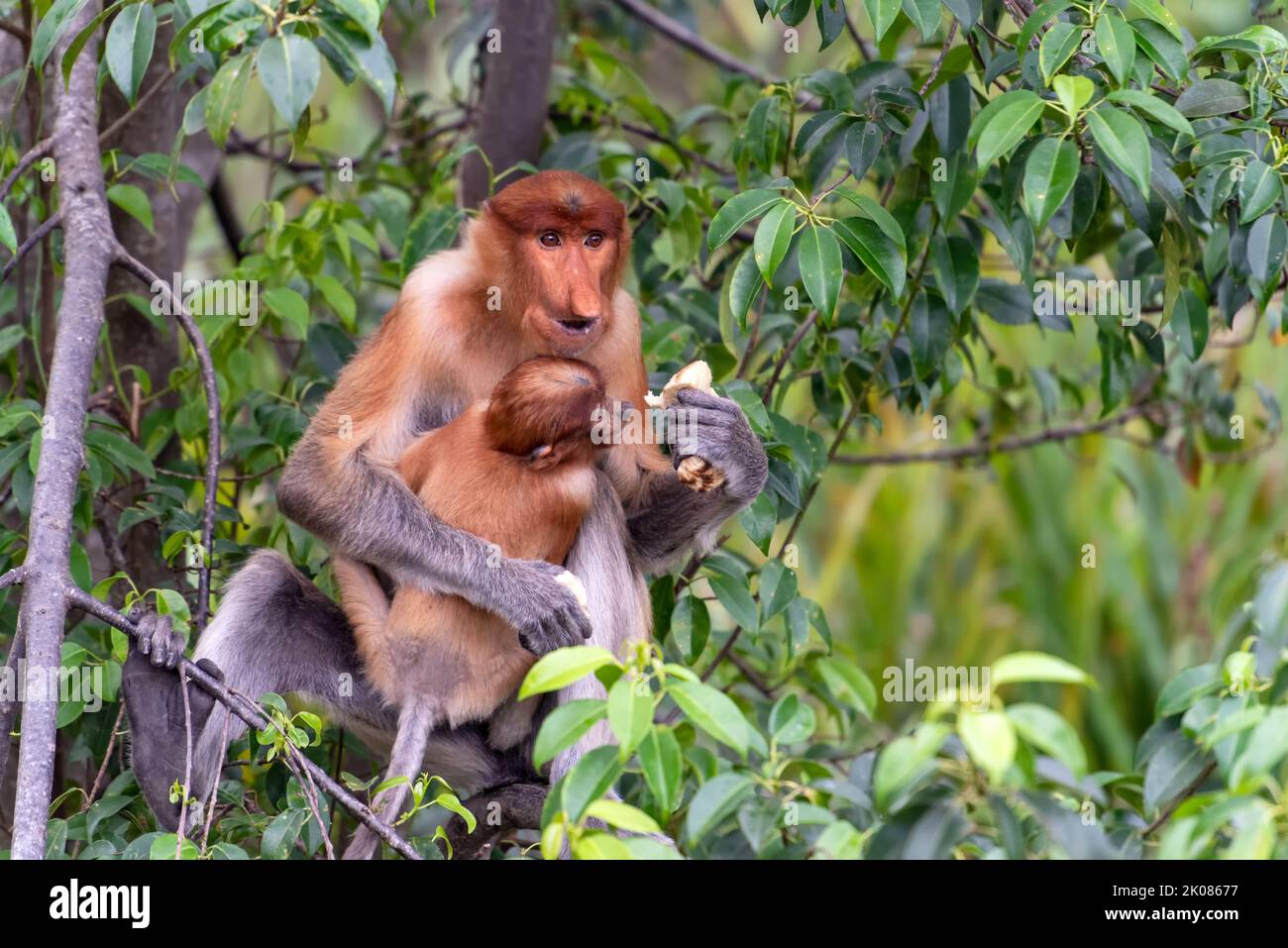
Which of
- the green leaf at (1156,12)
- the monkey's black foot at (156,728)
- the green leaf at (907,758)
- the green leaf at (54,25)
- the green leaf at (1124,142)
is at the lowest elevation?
the green leaf at (907,758)

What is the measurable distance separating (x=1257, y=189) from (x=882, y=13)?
775 mm

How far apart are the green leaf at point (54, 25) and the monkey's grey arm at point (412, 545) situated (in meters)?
1.13

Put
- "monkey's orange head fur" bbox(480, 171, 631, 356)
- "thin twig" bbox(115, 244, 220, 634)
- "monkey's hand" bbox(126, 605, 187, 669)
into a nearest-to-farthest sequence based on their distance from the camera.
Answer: "monkey's hand" bbox(126, 605, 187, 669) → "thin twig" bbox(115, 244, 220, 634) → "monkey's orange head fur" bbox(480, 171, 631, 356)

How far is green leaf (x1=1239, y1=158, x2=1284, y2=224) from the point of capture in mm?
2598

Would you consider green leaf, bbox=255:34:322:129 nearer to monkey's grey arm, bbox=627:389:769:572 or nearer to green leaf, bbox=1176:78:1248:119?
monkey's grey arm, bbox=627:389:769:572

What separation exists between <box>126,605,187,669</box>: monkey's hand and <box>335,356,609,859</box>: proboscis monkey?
1.63ft

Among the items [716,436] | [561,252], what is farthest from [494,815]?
[561,252]

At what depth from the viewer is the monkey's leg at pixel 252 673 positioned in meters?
2.99

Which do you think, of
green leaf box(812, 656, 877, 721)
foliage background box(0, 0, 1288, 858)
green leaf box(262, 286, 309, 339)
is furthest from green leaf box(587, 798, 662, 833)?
green leaf box(262, 286, 309, 339)

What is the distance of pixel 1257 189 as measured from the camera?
2633 millimetres

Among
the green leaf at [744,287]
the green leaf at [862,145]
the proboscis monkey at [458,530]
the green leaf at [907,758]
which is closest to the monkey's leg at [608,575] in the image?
the proboscis monkey at [458,530]

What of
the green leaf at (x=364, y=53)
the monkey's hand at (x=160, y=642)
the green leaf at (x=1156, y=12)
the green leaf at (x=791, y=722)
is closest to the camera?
the green leaf at (x=791, y=722)

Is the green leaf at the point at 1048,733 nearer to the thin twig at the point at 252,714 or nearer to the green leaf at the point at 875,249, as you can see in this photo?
the thin twig at the point at 252,714

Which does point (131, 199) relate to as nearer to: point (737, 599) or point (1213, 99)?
point (737, 599)
